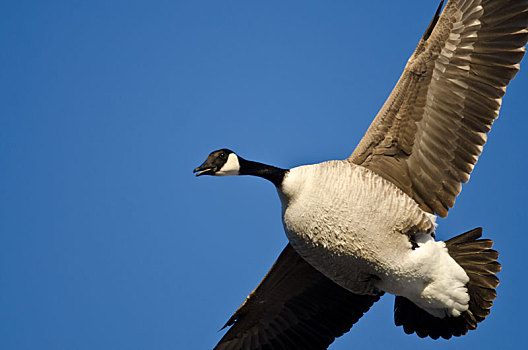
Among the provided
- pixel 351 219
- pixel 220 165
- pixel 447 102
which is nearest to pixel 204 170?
pixel 220 165

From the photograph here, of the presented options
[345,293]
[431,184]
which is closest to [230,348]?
[345,293]

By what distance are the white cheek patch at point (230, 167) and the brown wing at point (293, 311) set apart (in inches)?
68.0

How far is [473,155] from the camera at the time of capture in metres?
8.27

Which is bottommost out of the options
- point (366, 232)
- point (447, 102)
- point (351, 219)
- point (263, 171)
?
point (366, 232)

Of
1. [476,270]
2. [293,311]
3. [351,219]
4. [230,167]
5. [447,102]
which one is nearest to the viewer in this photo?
[351,219]

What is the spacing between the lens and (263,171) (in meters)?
8.36

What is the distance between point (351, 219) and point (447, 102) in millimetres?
1825

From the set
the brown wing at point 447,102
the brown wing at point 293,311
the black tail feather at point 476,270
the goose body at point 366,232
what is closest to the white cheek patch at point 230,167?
the goose body at point 366,232

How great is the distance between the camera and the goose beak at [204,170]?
8438 millimetres

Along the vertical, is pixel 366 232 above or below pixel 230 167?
below

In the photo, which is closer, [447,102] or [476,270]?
[447,102]

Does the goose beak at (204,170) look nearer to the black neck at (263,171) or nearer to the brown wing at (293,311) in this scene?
the black neck at (263,171)

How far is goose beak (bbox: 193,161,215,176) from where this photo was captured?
27.7 ft

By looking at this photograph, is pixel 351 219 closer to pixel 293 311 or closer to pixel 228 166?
pixel 228 166
